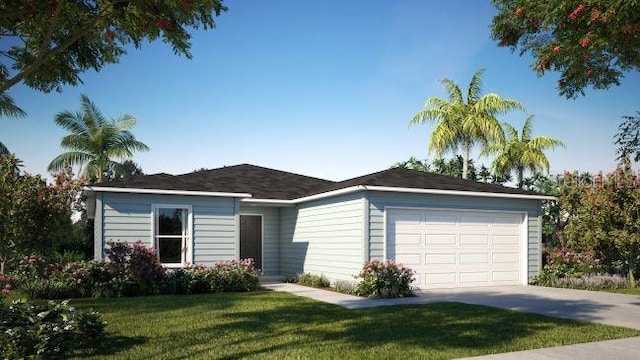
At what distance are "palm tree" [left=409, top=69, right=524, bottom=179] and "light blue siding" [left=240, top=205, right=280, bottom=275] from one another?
1420 centimetres

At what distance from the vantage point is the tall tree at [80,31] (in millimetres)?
6105

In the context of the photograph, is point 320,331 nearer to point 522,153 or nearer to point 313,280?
point 313,280

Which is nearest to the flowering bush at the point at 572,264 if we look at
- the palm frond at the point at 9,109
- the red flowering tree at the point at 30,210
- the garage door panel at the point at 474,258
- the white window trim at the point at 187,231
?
the garage door panel at the point at 474,258

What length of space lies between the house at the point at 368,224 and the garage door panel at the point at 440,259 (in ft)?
0.09

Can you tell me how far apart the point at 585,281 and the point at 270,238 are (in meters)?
10.3

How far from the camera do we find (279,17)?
1466 cm

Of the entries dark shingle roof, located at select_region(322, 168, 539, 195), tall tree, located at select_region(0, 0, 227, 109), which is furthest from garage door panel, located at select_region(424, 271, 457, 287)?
tall tree, located at select_region(0, 0, 227, 109)

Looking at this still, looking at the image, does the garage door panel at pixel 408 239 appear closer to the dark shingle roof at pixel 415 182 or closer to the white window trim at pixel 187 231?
the dark shingle roof at pixel 415 182

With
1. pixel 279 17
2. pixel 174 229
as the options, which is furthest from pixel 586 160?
pixel 174 229

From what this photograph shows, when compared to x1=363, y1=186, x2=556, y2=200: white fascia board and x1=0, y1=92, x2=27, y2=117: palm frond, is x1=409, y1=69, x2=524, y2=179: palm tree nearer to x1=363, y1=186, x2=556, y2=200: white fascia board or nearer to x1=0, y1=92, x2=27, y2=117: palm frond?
x1=363, y1=186, x2=556, y2=200: white fascia board

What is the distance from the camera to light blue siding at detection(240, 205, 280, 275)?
19.0 m

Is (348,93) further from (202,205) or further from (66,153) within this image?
(66,153)

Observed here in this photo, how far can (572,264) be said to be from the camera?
17.3 m

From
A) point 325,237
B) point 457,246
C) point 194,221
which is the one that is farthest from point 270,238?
point 457,246
